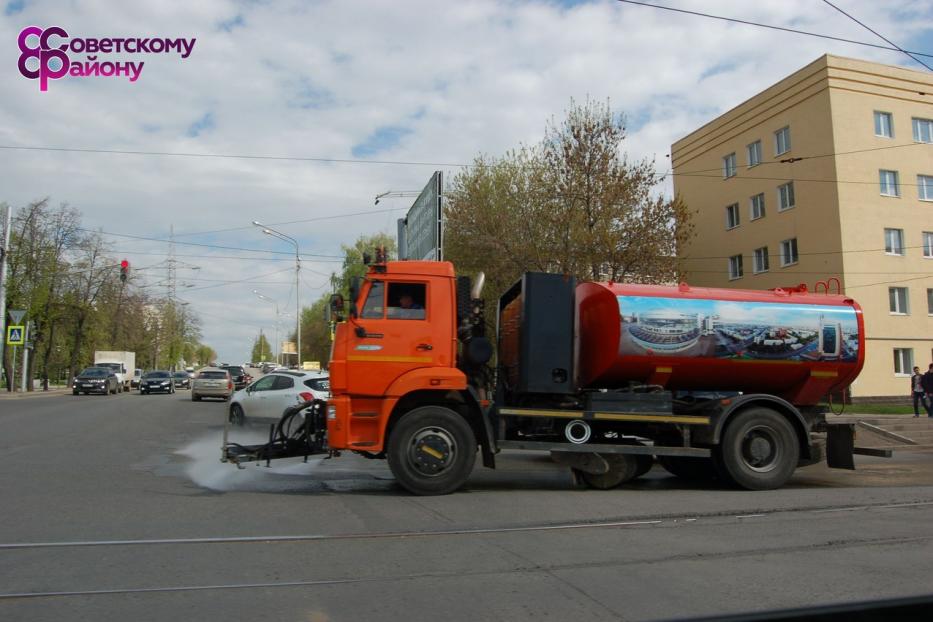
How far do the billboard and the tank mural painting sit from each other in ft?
26.0

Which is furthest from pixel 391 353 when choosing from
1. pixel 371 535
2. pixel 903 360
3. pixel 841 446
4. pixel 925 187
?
pixel 925 187

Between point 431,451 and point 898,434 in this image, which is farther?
point 898,434

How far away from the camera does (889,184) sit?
32.3m

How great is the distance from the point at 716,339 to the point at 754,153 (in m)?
29.4

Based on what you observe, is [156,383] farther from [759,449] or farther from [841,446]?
[841,446]

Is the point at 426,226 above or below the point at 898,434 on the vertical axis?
above

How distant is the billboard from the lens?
17.5m

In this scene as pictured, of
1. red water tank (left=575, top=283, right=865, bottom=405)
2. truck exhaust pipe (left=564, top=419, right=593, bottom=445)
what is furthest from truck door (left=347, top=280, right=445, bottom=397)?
red water tank (left=575, top=283, right=865, bottom=405)

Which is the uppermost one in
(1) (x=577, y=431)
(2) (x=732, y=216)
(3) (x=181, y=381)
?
(2) (x=732, y=216)

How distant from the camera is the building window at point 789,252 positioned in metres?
33.8

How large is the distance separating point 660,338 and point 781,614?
8.65 m

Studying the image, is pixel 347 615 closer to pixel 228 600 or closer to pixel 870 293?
pixel 228 600

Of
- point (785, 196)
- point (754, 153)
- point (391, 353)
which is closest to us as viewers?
point (391, 353)

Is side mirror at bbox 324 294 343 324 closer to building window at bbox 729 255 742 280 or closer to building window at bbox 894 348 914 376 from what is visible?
building window at bbox 894 348 914 376
